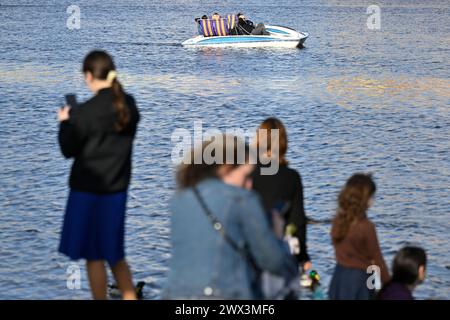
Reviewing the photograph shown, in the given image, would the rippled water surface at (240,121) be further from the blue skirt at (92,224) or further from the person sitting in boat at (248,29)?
the blue skirt at (92,224)

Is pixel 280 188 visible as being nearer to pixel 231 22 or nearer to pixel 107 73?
pixel 107 73

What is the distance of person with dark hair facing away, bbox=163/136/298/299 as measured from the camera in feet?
16.6

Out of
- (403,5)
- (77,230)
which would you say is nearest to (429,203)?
(77,230)

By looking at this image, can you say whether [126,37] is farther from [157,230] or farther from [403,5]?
[403,5]

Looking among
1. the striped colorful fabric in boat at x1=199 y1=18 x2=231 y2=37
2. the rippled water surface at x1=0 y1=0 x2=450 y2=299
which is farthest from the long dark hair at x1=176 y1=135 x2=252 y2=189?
the striped colorful fabric in boat at x1=199 y1=18 x2=231 y2=37

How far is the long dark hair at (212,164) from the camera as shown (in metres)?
5.12

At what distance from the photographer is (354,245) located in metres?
7.04

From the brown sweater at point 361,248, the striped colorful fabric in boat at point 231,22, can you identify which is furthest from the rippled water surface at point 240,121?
the brown sweater at point 361,248

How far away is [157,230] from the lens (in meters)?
14.2

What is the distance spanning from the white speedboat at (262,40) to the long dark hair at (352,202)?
34.3 metres

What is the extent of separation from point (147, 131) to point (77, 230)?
54.0 feet
